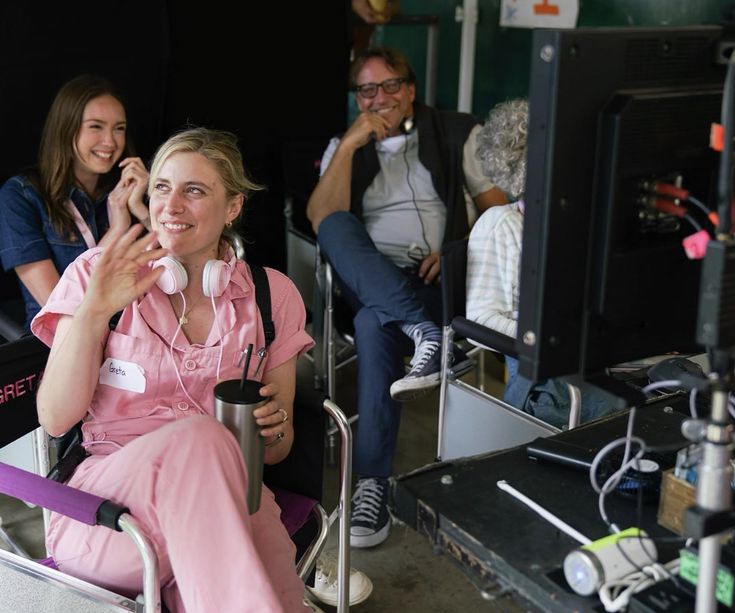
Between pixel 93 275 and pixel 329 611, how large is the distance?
1.07m

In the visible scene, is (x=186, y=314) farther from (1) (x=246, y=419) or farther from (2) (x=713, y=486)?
(2) (x=713, y=486)

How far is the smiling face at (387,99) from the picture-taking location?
3270 mm

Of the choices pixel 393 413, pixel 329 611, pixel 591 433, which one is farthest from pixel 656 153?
pixel 393 413

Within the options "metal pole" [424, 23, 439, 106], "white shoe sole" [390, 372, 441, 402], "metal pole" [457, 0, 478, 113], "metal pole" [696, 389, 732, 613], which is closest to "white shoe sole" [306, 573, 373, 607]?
"white shoe sole" [390, 372, 441, 402]

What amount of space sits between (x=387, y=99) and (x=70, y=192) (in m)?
1.14

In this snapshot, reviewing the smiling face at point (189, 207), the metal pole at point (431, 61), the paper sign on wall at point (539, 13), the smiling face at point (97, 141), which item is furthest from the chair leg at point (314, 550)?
the metal pole at point (431, 61)

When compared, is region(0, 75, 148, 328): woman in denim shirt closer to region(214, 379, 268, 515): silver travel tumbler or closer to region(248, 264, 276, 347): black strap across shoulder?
region(248, 264, 276, 347): black strap across shoulder

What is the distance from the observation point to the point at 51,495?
1.53m

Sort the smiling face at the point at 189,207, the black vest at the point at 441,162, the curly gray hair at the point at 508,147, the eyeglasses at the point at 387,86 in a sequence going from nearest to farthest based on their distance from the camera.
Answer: the smiling face at the point at 189,207, the curly gray hair at the point at 508,147, the black vest at the point at 441,162, the eyeglasses at the point at 387,86

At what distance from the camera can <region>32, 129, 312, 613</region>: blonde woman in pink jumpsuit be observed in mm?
1600

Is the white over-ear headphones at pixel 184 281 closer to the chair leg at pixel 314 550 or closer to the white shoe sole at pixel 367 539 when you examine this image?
the chair leg at pixel 314 550

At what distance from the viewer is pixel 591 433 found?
147cm

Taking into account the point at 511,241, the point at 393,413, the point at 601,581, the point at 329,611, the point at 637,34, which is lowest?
the point at 329,611

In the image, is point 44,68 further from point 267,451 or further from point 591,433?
point 591,433
